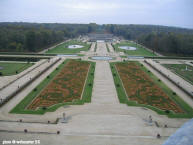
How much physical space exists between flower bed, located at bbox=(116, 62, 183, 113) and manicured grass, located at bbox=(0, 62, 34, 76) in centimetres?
2279

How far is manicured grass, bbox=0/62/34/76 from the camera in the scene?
3912 cm

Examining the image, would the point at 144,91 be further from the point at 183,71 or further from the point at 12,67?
the point at 12,67

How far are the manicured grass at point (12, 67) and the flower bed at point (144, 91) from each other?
22.8 meters

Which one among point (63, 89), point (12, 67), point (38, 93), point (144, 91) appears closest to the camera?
point (38, 93)

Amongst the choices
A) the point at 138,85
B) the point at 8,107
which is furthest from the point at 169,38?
the point at 8,107

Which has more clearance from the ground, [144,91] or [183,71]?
[183,71]

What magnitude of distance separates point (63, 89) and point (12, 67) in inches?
802

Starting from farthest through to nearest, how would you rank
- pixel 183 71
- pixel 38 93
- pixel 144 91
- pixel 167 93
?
pixel 183 71 < pixel 144 91 < pixel 167 93 < pixel 38 93

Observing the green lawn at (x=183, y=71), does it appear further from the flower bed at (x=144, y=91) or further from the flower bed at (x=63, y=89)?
the flower bed at (x=63, y=89)

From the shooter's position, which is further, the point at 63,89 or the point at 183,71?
the point at 183,71

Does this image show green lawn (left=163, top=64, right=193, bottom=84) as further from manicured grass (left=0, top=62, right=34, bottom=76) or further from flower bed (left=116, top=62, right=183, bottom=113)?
manicured grass (left=0, top=62, right=34, bottom=76)

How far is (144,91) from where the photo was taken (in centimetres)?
3005

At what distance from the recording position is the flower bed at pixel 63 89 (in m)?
25.6

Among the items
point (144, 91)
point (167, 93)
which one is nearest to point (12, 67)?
point (144, 91)
